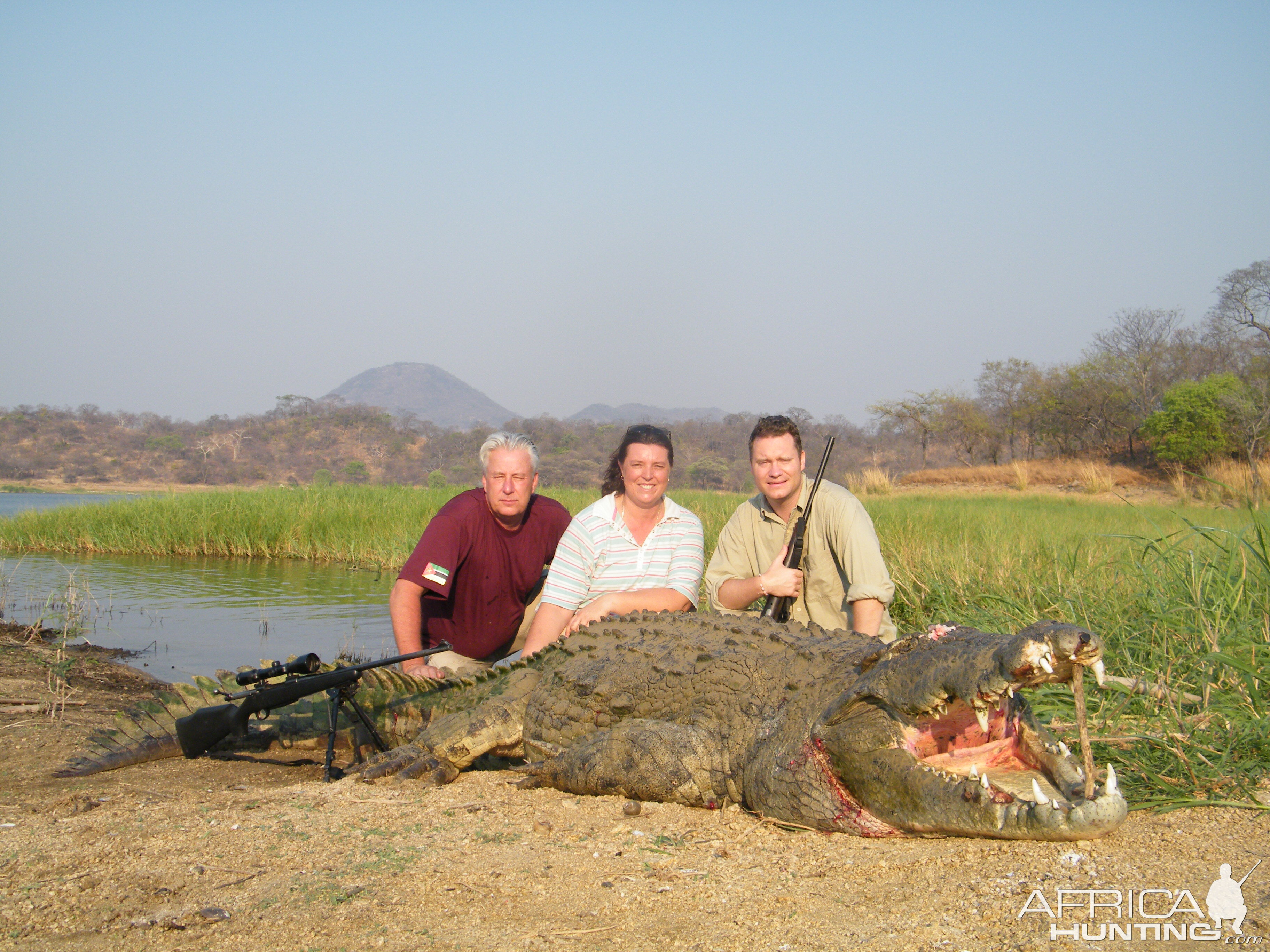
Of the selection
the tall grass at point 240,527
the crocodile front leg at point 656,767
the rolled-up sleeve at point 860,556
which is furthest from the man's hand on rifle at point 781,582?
the tall grass at point 240,527

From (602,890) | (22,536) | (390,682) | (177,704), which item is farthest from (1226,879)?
(22,536)

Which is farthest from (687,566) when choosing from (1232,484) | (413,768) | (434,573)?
(1232,484)

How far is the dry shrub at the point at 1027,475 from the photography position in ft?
68.1

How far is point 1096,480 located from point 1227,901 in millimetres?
18291

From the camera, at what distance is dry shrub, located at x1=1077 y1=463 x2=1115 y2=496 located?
704 inches

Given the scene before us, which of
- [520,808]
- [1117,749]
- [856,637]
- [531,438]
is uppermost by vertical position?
[531,438]

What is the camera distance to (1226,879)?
208 centimetres

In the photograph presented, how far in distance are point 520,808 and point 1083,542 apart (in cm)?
507

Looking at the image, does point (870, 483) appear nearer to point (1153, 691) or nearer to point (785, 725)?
point (1153, 691)

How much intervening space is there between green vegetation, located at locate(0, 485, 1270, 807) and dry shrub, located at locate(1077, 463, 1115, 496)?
5.05 metres

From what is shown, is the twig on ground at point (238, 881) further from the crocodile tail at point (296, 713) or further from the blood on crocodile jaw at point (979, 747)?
the blood on crocodile jaw at point (979, 747)

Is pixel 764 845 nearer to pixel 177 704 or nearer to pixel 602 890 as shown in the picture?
pixel 602 890

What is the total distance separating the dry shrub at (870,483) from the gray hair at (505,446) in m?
15.1

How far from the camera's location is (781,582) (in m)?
4.13
